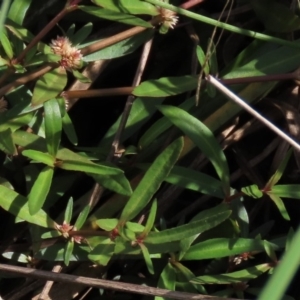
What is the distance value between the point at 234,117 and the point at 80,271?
1.32ft

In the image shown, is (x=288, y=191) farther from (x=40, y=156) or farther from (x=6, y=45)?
(x=6, y=45)

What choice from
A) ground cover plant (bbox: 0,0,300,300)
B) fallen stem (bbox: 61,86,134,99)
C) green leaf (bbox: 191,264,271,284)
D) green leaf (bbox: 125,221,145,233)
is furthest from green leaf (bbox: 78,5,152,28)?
green leaf (bbox: 191,264,271,284)

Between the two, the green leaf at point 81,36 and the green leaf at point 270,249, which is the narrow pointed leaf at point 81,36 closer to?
the green leaf at point 81,36

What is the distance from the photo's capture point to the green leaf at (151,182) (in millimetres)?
918

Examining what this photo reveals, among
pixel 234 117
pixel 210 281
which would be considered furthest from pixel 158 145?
pixel 210 281

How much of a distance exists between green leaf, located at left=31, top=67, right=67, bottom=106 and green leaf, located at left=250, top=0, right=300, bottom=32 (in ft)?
1.30

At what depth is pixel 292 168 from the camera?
115 centimetres

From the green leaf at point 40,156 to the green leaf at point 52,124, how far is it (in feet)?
0.05

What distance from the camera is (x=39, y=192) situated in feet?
2.97

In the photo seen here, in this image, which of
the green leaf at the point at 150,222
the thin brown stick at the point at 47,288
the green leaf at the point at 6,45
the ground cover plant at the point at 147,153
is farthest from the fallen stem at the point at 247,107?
the thin brown stick at the point at 47,288

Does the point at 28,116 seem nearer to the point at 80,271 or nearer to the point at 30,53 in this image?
the point at 30,53

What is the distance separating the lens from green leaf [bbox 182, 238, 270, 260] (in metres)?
0.95

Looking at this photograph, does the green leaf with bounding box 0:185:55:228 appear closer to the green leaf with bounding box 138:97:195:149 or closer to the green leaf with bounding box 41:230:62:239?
the green leaf with bounding box 41:230:62:239

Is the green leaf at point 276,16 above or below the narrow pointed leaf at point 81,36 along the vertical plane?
above
